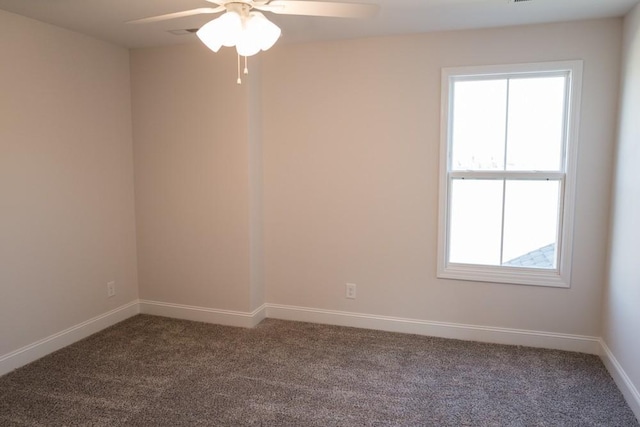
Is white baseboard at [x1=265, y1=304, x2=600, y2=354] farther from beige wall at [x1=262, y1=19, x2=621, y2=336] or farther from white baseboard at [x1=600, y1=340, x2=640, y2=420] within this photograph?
white baseboard at [x1=600, y1=340, x2=640, y2=420]

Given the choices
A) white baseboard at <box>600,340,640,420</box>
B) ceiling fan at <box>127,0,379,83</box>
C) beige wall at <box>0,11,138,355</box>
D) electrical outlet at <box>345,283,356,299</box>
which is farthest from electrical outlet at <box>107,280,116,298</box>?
white baseboard at <box>600,340,640,420</box>

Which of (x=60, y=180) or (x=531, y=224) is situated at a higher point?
(x=60, y=180)

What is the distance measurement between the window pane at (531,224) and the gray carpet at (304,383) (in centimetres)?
70

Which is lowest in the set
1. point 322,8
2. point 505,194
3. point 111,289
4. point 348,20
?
point 111,289

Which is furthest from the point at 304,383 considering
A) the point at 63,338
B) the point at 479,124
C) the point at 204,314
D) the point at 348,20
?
the point at 348,20

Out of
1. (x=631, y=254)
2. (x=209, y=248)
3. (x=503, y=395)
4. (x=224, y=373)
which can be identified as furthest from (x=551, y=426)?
(x=209, y=248)

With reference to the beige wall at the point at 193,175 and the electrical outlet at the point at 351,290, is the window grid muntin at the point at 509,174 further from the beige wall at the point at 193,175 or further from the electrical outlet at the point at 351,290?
the beige wall at the point at 193,175

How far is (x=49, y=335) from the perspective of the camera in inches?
126

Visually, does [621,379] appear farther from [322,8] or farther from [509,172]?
[322,8]

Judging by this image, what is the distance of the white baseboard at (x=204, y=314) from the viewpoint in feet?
12.3

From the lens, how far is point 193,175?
→ 380 cm

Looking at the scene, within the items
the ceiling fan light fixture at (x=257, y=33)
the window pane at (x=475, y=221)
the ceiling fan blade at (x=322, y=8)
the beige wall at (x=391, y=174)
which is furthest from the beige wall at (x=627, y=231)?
the ceiling fan light fixture at (x=257, y=33)

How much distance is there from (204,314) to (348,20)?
2739 millimetres

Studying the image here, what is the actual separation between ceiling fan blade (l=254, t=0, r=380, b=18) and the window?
154 cm
